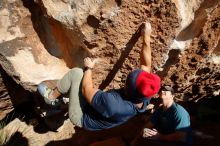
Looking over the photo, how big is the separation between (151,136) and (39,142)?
1.98 metres

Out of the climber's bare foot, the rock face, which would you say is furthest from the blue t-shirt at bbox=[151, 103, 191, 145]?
the climber's bare foot

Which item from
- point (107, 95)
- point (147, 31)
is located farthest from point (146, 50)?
point (107, 95)

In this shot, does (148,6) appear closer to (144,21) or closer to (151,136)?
(144,21)

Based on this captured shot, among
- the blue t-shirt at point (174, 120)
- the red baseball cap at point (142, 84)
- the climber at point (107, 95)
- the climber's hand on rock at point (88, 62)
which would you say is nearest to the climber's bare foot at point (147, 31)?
the climber at point (107, 95)

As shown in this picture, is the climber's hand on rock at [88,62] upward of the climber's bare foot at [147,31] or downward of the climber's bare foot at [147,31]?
downward

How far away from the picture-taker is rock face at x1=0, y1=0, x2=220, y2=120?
3.97 m

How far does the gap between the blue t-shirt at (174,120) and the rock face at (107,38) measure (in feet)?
1.48

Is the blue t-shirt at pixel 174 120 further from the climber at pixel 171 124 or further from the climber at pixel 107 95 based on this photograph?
the climber at pixel 107 95

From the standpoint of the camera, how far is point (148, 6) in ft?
13.0

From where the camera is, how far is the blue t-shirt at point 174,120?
4520 mm

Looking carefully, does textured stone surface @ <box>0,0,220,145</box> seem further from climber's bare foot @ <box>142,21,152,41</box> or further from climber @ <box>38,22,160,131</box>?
climber @ <box>38,22,160,131</box>

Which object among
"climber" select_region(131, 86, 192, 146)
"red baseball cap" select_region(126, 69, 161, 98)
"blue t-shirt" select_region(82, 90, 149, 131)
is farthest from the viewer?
"climber" select_region(131, 86, 192, 146)

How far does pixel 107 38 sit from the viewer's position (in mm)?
4203

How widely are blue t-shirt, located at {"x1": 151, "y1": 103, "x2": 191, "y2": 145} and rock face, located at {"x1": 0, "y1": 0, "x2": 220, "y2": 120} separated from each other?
450mm
